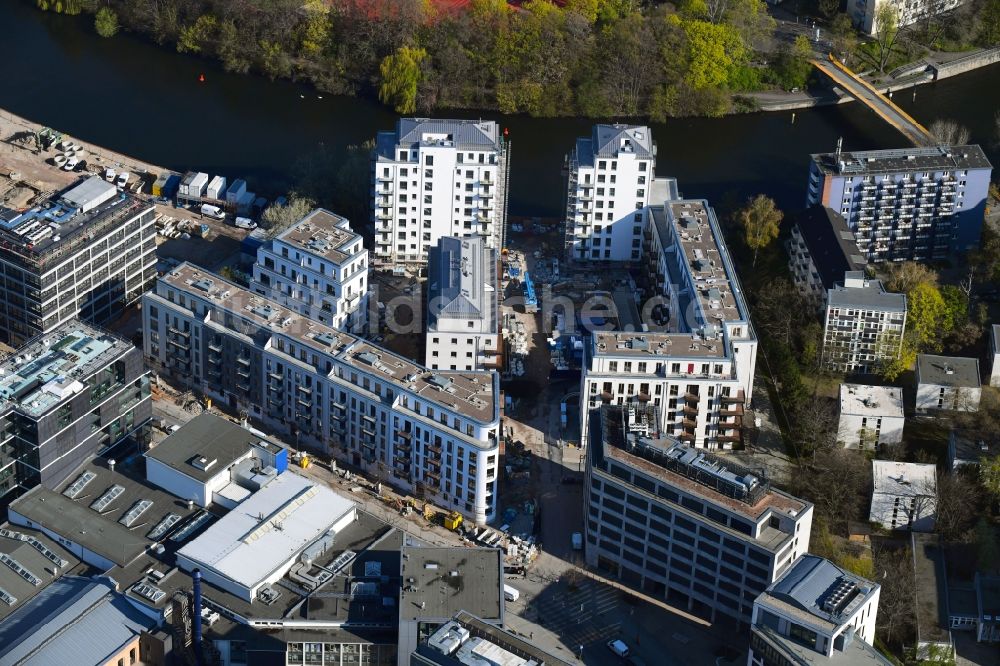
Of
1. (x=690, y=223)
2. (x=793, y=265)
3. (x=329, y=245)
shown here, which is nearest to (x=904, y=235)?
(x=793, y=265)

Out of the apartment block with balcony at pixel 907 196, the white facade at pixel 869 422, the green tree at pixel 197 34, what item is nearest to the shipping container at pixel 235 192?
the green tree at pixel 197 34

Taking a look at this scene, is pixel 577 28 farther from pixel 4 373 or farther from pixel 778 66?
pixel 4 373

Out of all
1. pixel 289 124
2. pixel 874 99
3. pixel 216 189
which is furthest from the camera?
pixel 874 99

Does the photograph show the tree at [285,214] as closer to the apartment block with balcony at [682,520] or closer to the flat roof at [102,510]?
the flat roof at [102,510]

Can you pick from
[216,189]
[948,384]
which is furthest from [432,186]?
[948,384]

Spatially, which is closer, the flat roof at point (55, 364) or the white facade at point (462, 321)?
the flat roof at point (55, 364)

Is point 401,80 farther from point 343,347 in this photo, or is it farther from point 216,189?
point 343,347
